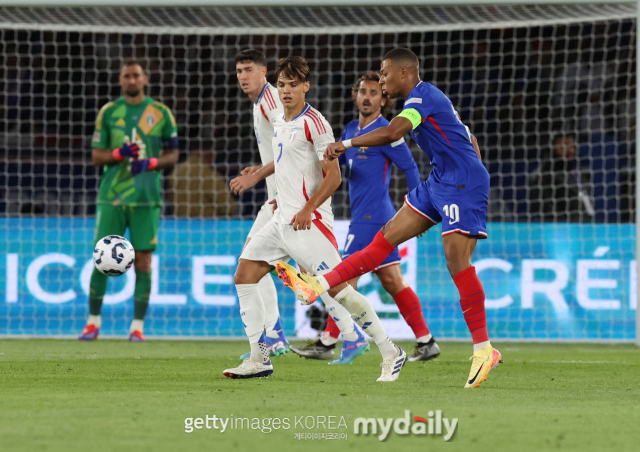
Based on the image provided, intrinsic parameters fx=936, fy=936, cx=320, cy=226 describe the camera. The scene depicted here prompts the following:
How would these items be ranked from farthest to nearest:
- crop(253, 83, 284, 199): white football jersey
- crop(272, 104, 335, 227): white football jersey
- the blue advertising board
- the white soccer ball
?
the blue advertising board → the white soccer ball → crop(253, 83, 284, 199): white football jersey → crop(272, 104, 335, 227): white football jersey

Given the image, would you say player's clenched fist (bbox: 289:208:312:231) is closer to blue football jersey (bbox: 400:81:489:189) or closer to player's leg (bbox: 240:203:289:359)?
blue football jersey (bbox: 400:81:489:189)

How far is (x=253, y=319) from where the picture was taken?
5.20 meters

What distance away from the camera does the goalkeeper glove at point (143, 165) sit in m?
8.41

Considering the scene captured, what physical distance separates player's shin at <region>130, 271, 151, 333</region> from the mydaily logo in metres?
5.21

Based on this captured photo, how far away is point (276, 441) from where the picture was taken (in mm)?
3066

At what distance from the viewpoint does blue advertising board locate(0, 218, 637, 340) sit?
8891 millimetres

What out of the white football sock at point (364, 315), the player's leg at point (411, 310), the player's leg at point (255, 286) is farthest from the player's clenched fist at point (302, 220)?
the player's leg at point (411, 310)

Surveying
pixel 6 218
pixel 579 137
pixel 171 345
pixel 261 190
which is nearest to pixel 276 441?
pixel 171 345

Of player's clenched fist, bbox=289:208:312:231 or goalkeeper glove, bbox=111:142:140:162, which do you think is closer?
player's clenched fist, bbox=289:208:312:231

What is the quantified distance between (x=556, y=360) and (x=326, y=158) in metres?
3.13

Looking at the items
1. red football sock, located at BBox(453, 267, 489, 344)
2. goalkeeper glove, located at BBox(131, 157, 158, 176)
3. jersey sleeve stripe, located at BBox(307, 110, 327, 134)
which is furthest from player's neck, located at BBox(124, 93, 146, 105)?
red football sock, located at BBox(453, 267, 489, 344)

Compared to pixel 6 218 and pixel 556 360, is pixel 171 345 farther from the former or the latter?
pixel 556 360

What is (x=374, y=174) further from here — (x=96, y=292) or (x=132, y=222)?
(x=96, y=292)

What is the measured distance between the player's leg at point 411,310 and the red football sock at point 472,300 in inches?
68.1
